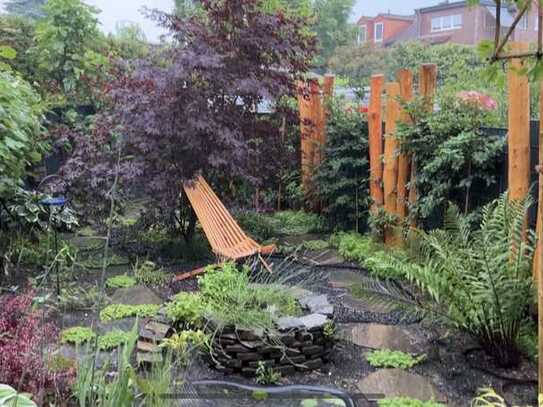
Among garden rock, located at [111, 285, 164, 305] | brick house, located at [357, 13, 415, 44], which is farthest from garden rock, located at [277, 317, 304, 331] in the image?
brick house, located at [357, 13, 415, 44]

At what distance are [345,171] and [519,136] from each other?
233 centimetres

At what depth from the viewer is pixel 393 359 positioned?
2.67 m

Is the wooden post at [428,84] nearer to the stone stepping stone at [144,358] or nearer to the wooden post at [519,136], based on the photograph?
the wooden post at [519,136]

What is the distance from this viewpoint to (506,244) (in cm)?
266

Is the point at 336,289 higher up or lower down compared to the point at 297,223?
lower down

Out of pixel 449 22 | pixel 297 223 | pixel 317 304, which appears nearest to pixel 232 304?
pixel 317 304

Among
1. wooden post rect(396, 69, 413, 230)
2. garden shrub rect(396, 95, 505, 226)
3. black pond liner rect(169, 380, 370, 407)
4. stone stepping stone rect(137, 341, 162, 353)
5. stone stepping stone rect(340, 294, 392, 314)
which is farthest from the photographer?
wooden post rect(396, 69, 413, 230)

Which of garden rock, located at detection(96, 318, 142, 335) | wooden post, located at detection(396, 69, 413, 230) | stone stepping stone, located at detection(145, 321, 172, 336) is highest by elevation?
wooden post, located at detection(396, 69, 413, 230)

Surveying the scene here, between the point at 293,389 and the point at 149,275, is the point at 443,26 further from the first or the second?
the point at 293,389

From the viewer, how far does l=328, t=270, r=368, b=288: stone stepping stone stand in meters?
3.89

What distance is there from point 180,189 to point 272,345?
217cm

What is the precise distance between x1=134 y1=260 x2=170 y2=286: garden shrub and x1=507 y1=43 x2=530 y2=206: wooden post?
2.34 metres

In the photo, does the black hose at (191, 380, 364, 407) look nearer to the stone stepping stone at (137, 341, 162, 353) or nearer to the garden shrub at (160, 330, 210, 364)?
the garden shrub at (160, 330, 210, 364)

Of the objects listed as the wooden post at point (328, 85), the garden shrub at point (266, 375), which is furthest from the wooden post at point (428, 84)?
the garden shrub at point (266, 375)
